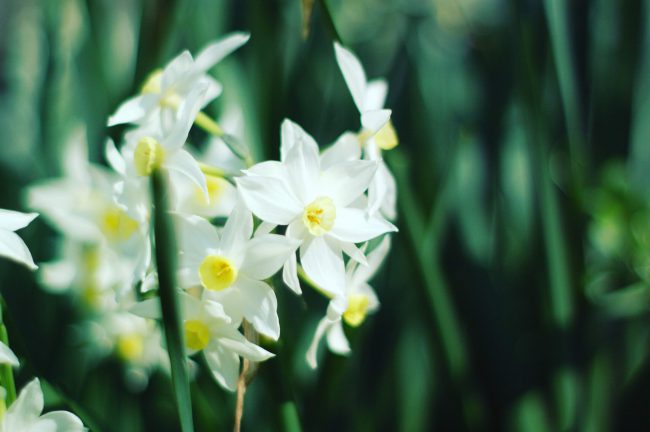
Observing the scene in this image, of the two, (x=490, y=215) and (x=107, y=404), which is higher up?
(x=490, y=215)

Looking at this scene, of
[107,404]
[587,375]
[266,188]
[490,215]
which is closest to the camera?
[266,188]

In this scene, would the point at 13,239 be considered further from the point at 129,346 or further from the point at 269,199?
the point at 129,346

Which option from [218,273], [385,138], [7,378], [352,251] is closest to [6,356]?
[7,378]

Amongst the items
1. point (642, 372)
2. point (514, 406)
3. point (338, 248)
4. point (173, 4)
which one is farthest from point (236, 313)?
point (642, 372)

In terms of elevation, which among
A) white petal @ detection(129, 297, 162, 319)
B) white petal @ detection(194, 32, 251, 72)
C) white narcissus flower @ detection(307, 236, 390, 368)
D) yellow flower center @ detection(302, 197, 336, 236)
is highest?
white petal @ detection(194, 32, 251, 72)

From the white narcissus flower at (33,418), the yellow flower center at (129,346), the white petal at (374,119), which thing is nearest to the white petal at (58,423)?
the white narcissus flower at (33,418)

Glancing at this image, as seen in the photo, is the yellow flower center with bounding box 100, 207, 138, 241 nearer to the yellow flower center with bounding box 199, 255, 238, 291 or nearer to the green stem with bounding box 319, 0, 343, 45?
the yellow flower center with bounding box 199, 255, 238, 291

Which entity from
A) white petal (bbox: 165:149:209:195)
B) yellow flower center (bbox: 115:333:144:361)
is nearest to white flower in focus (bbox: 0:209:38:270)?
white petal (bbox: 165:149:209:195)

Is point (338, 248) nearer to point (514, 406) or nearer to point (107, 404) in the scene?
point (514, 406)
